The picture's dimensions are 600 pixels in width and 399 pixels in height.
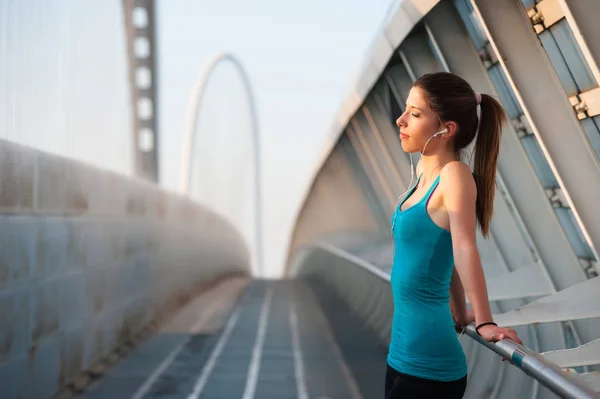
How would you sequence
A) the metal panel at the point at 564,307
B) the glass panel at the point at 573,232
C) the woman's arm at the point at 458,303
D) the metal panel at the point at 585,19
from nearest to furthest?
the woman's arm at the point at 458,303
the metal panel at the point at 585,19
the metal panel at the point at 564,307
the glass panel at the point at 573,232

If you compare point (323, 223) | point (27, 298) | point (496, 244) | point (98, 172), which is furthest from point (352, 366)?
point (323, 223)

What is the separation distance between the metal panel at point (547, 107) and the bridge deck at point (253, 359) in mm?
2170

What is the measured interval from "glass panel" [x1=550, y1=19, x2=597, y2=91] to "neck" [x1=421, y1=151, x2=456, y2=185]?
2535mm

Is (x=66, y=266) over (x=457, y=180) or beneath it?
over

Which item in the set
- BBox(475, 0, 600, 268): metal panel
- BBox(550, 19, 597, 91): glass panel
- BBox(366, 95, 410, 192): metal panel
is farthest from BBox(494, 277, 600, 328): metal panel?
BBox(366, 95, 410, 192): metal panel

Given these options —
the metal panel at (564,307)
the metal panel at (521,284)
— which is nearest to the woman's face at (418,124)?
the metal panel at (564,307)

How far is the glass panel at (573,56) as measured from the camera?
5.04 m

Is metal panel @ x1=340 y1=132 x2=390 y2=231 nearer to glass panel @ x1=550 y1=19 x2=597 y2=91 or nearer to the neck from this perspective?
glass panel @ x1=550 y1=19 x2=597 y2=91

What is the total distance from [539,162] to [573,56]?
51.7 inches

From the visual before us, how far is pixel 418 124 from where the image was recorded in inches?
110

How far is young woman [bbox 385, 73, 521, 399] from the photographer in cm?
261

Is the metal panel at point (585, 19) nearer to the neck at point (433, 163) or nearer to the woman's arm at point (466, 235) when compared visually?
the neck at point (433, 163)

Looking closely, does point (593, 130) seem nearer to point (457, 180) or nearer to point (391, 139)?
point (457, 180)

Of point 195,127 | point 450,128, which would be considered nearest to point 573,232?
point 450,128
